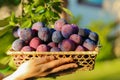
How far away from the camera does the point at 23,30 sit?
1.80 m

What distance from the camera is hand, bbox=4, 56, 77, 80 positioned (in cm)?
170

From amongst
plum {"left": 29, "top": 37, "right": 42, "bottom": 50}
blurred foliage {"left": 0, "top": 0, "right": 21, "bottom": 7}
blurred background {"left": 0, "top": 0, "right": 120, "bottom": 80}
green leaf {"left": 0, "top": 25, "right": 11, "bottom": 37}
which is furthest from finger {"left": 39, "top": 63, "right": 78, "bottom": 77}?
blurred background {"left": 0, "top": 0, "right": 120, "bottom": 80}

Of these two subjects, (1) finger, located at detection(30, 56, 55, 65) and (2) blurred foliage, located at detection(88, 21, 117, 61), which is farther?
(2) blurred foliage, located at detection(88, 21, 117, 61)

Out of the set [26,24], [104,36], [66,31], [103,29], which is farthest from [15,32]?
[103,29]

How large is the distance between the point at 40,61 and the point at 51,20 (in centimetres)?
42

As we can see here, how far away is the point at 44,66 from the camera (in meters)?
1.71

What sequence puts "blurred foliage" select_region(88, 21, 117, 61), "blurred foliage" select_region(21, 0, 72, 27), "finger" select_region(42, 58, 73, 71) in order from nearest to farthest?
"finger" select_region(42, 58, 73, 71) → "blurred foliage" select_region(21, 0, 72, 27) → "blurred foliage" select_region(88, 21, 117, 61)

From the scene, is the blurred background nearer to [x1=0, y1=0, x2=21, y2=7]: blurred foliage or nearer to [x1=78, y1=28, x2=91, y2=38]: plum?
[x1=0, y1=0, x2=21, y2=7]: blurred foliage

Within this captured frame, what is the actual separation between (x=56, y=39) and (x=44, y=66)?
0.35ft

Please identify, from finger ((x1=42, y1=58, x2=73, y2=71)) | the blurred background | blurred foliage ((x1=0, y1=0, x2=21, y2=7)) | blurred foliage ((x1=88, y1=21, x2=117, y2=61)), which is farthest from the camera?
blurred foliage ((x1=88, y1=21, x2=117, y2=61))

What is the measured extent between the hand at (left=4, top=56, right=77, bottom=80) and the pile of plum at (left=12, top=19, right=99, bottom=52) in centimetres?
4

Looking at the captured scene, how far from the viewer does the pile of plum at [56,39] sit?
5.67ft

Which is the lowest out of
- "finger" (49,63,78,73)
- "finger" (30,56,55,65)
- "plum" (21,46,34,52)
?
"finger" (49,63,78,73)

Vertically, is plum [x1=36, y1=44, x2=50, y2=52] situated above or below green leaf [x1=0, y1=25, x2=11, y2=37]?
below
